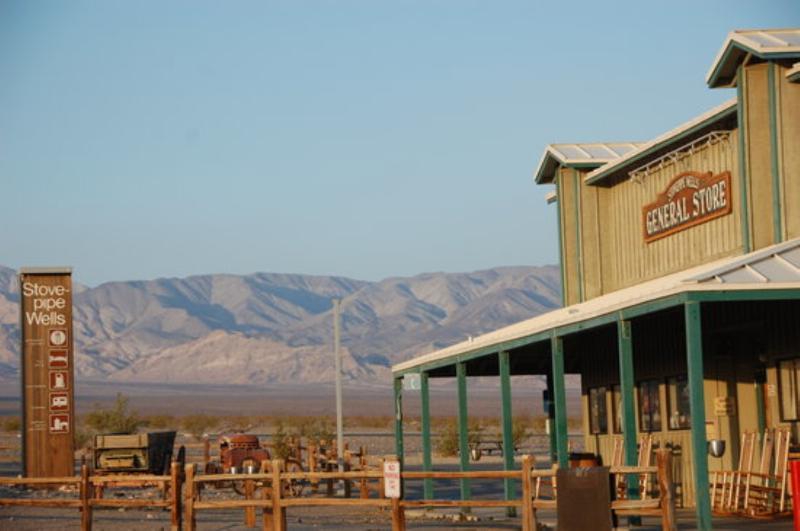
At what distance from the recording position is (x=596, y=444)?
96.4ft

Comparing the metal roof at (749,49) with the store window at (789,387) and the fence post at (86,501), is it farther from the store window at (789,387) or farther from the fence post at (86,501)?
the fence post at (86,501)

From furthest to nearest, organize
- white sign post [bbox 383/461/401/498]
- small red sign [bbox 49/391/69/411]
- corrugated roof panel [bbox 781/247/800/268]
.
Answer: small red sign [bbox 49/391/69/411], white sign post [bbox 383/461/401/498], corrugated roof panel [bbox 781/247/800/268]

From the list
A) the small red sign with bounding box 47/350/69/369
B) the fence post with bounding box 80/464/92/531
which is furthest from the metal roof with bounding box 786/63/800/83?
the small red sign with bounding box 47/350/69/369

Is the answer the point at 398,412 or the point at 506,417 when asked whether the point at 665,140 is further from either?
the point at 398,412

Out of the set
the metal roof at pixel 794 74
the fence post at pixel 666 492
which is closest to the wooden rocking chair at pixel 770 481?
the fence post at pixel 666 492

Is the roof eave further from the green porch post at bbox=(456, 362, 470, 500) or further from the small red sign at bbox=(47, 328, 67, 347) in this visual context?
the small red sign at bbox=(47, 328, 67, 347)

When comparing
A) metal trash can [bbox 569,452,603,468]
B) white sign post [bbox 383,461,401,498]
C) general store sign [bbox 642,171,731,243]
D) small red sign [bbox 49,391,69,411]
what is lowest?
white sign post [bbox 383,461,401,498]

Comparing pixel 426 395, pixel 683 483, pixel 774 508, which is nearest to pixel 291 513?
pixel 426 395

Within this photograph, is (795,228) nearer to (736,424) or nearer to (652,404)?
(736,424)

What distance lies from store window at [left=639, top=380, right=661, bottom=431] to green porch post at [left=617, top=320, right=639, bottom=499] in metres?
5.69

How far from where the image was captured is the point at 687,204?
82.3ft

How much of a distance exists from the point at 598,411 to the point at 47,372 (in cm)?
1254

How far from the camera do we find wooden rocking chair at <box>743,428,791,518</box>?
21.2 meters

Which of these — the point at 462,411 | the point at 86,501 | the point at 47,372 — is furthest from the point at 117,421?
the point at 86,501
